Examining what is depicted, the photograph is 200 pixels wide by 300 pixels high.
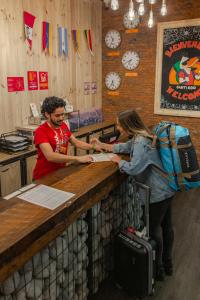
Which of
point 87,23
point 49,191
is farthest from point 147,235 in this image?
point 87,23

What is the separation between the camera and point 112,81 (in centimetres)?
571

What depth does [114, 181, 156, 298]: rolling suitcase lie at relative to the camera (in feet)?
6.49

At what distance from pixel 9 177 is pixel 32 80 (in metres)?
1.65

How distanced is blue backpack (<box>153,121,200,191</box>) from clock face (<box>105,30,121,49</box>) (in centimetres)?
398

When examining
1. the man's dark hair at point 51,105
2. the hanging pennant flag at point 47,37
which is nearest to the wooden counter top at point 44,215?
the man's dark hair at point 51,105

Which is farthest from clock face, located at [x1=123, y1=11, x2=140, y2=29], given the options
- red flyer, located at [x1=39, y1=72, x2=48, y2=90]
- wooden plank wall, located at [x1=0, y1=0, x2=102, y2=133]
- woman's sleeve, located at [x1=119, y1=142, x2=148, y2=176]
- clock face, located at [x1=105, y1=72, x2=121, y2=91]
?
woman's sleeve, located at [x1=119, y1=142, x2=148, y2=176]

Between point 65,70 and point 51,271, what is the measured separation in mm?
3823

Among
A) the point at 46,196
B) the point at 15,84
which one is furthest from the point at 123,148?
the point at 15,84

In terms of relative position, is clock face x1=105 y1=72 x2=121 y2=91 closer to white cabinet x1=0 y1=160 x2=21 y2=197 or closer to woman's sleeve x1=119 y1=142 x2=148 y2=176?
white cabinet x1=0 y1=160 x2=21 y2=197

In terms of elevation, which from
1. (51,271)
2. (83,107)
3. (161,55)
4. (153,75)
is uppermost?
(161,55)

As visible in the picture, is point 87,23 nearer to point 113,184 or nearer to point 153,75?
point 153,75

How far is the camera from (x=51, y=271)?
5.47 feet

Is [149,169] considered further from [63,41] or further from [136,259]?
[63,41]

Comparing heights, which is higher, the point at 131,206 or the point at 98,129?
the point at 98,129
